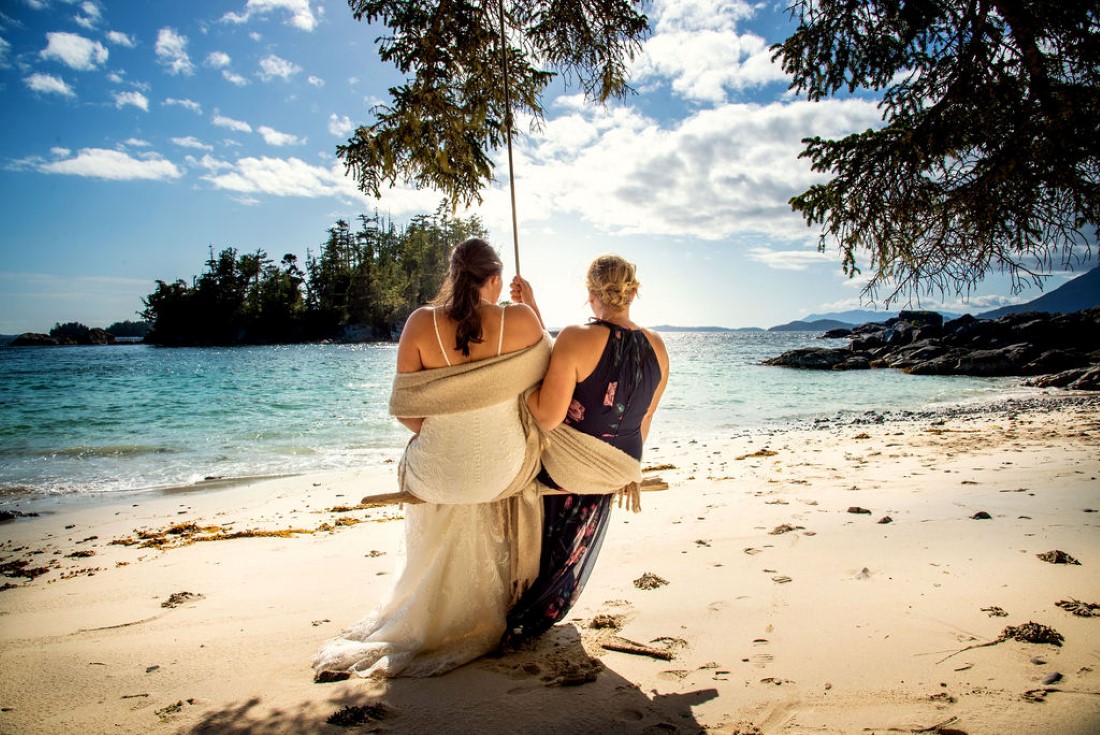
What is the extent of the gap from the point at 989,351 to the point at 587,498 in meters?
27.4

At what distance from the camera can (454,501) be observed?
8.26ft

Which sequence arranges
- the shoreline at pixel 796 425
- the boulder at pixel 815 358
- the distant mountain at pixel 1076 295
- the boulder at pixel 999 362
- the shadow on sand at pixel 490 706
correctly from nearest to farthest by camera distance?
the shadow on sand at pixel 490 706 → the shoreline at pixel 796 425 → the boulder at pixel 999 362 → the boulder at pixel 815 358 → the distant mountain at pixel 1076 295

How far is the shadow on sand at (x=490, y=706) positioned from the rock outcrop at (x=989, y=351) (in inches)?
721

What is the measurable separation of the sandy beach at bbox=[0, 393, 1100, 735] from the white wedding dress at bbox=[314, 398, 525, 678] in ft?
0.47

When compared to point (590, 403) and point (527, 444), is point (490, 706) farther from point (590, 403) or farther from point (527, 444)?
point (590, 403)

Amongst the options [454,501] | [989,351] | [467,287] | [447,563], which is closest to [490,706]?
[447,563]

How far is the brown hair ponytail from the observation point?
93.6 inches

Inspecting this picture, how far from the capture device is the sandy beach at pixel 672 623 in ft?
6.81

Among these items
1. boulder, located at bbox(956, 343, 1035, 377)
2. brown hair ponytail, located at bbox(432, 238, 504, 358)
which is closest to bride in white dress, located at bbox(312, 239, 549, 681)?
brown hair ponytail, located at bbox(432, 238, 504, 358)

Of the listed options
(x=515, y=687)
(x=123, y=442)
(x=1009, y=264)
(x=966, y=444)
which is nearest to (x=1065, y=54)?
(x=1009, y=264)

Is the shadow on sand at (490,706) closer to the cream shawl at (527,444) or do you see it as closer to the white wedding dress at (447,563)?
the white wedding dress at (447,563)

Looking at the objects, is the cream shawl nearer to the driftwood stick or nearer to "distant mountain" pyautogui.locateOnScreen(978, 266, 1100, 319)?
the driftwood stick

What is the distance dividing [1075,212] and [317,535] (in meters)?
7.54

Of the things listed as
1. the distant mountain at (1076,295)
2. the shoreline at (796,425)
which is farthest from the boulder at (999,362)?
the distant mountain at (1076,295)
